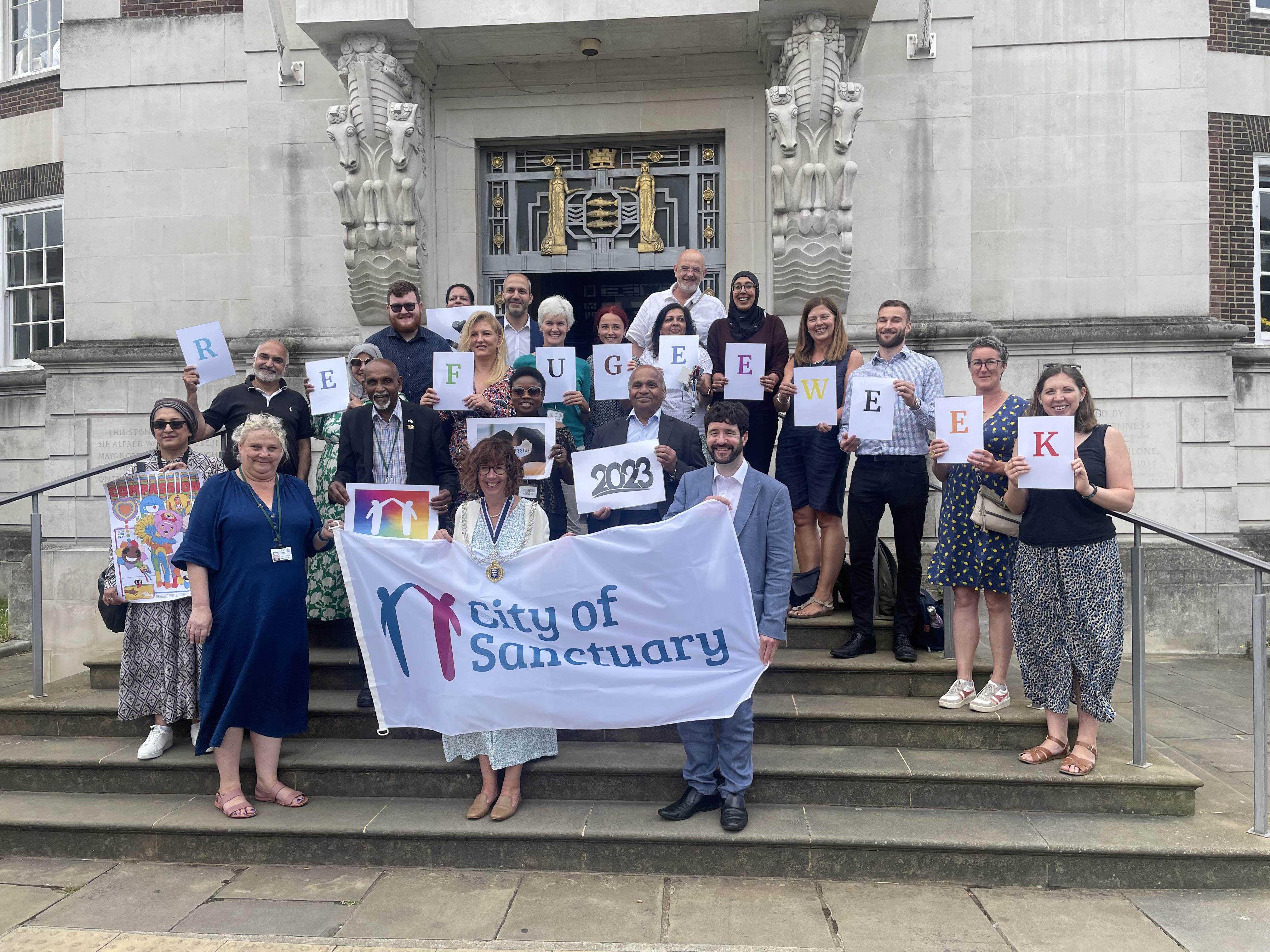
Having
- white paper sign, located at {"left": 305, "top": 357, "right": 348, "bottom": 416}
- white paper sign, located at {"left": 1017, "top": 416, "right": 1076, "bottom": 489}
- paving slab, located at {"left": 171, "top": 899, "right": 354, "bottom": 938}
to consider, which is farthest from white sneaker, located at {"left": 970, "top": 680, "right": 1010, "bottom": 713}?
white paper sign, located at {"left": 305, "top": 357, "right": 348, "bottom": 416}

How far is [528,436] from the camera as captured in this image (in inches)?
215

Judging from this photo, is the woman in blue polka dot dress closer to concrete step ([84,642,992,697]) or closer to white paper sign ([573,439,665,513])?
concrete step ([84,642,992,697])

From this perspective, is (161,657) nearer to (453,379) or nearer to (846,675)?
(453,379)

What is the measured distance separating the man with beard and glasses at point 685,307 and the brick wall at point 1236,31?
24.4ft

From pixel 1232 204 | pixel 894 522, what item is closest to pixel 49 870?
pixel 894 522

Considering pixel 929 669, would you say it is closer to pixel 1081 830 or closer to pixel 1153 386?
pixel 1081 830

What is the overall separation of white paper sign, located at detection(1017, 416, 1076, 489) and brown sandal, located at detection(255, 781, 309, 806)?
418cm

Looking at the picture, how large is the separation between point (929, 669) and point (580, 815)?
237 centimetres

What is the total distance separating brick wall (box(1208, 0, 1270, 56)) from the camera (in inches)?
399

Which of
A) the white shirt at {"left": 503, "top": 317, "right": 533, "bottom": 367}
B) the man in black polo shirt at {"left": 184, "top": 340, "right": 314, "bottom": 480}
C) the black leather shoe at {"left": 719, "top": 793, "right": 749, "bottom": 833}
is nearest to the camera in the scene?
the black leather shoe at {"left": 719, "top": 793, "right": 749, "bottom": 833}

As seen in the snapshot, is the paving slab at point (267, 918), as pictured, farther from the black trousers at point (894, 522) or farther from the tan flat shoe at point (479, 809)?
the black trousers at point (894, 522)

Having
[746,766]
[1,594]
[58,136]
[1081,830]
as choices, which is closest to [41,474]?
[1,594]

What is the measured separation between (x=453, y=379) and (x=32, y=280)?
995 cm

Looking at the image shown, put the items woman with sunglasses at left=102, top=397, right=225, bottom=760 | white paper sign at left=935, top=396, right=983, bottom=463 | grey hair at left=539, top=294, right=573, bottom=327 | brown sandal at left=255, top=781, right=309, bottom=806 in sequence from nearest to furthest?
brown sandal at left=255, top=781, right=309, bottom=806 < white paper sign at left=935, top=396, right=983, bottom=463 < woman with sunglasses at left=102, top=397, right=225, bottom=760 < grey hair at left=539, top=294, right=573, bottom=327
